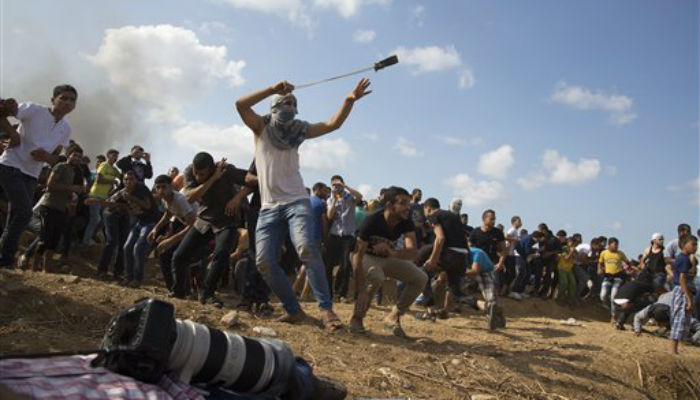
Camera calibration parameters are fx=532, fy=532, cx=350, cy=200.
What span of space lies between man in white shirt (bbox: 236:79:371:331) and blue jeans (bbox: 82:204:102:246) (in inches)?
257

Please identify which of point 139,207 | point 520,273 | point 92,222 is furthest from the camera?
point 520,273

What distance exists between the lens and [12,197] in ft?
17.7

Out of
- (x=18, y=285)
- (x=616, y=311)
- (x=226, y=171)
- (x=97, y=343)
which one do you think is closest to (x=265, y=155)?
(x=226, y=171)

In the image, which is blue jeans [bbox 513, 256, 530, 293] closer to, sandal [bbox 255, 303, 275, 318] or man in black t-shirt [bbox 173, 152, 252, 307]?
sandal [bbox 255, 303, 275, 318]

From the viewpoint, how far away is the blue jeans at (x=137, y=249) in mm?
7875

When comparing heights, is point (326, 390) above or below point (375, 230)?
below

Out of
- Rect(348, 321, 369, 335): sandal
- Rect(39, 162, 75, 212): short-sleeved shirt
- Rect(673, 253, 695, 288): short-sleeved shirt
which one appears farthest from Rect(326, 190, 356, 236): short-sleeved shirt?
Rect(673, 253, 695, 288): short-sleeved shirt

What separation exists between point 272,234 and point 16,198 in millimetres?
2708

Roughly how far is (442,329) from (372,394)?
372 centimetres

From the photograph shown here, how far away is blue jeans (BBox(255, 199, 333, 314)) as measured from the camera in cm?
472

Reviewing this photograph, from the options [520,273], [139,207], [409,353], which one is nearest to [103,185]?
[139,207]

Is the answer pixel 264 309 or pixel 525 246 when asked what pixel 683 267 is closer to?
pixel 525 246

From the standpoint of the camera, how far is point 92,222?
10250mm

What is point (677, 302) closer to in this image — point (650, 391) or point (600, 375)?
point (650, 391)
